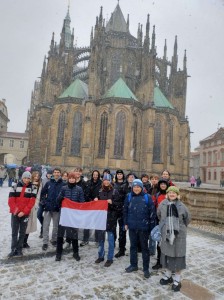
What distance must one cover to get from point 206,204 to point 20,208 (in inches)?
277

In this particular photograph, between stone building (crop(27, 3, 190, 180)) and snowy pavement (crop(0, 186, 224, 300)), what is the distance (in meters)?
25.2

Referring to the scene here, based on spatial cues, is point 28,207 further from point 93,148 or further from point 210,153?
point 210,153

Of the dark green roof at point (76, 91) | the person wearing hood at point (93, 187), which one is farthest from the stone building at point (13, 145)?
the person wearing hood at point (93, 187)

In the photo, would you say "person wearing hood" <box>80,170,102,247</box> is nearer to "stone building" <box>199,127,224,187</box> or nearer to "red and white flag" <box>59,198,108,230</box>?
"red and white flag" <box>59,198,108,230</box>

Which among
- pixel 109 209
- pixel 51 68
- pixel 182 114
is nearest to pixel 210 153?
pixel 182 114

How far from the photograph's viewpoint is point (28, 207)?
5387mm

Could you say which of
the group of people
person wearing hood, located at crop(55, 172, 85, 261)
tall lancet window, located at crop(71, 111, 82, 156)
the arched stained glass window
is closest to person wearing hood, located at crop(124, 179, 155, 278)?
the group of people

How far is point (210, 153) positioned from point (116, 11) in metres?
33.7

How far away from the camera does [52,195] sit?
19.9 ft

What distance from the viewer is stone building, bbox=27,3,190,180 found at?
31641 millimetres

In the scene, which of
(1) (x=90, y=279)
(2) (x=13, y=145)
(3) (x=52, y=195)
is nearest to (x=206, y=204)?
(3) (x=52, y=195)

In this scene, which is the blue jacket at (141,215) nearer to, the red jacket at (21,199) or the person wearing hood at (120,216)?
the person wearing hood at (120,216)

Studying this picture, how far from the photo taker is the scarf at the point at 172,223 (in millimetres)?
4086

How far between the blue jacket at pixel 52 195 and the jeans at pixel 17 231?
694mm
